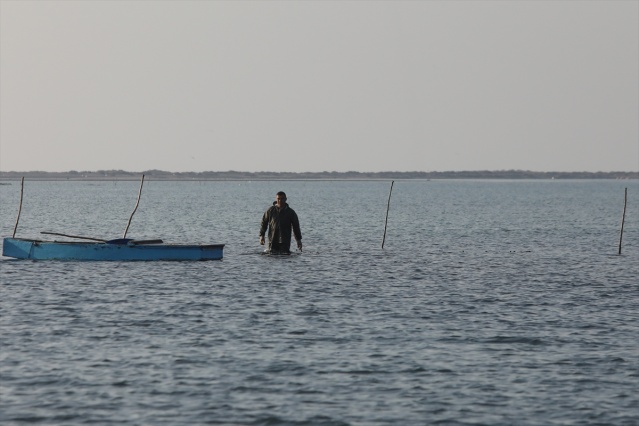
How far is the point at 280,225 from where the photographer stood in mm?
36094

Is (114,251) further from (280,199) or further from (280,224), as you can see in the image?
(280,199)

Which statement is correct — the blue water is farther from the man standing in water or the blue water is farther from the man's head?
the man's head

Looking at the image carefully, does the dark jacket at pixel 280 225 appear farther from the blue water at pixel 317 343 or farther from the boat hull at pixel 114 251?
the boat hull at pixel 114 251

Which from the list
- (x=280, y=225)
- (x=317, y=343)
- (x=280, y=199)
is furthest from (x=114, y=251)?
(x=317, y=343)

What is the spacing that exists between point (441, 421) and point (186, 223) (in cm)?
6140

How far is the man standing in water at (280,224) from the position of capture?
35.3 m

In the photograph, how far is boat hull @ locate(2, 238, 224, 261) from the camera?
1427 inches

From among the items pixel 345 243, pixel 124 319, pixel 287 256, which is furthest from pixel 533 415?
pixel 345 243

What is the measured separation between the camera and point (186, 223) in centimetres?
7475

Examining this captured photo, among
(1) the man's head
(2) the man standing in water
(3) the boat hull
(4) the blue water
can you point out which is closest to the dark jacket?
(2) the man standing in water

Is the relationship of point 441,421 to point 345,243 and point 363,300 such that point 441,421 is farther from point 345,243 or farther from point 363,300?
point 345,243

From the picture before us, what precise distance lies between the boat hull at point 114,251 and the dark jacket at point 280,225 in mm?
2034

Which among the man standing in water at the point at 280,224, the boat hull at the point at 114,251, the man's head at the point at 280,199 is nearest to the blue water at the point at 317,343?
the boat hull at the point at 114,251

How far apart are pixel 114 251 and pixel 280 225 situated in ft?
Answer: 19.6
